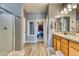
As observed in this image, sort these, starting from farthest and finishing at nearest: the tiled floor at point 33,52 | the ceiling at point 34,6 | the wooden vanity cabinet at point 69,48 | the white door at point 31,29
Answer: the white door at point 31,29, the tiled floor at point 33,52, the wooden vanity cabinet at point 69,48, the ceiling at point 34,6

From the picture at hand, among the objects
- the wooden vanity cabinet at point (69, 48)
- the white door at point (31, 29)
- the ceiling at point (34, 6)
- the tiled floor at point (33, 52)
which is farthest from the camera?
the white door at point (31, 29)

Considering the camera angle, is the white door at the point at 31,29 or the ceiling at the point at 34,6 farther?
the white door at the point at 31,29

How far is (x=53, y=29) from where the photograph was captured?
615 cm

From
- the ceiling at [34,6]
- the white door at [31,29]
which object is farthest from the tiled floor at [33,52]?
the white door at [31,29]

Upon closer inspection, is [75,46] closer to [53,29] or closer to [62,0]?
[62,0]

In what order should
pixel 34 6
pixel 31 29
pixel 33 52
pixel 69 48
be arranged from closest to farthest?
pixel 69 48 < pixel 34 6 < pixel 33 52 < pixel 31 29

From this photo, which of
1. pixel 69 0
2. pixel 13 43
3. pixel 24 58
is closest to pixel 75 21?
pixel 13 43

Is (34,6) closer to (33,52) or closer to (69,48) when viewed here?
(69,48)

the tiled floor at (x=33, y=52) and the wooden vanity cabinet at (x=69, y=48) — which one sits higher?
the wooden vanity cabinet at (x=69, y=48)

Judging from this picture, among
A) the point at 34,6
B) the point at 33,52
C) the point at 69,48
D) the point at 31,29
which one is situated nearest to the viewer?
the point at 69,48

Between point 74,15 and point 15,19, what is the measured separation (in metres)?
1.63

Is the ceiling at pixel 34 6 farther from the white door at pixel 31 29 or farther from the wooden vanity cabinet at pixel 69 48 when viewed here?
the white door at pixel 31 29

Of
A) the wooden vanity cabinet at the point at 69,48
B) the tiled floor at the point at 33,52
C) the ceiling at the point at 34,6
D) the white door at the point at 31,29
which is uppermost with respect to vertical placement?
the ceiling at the point at 34,6

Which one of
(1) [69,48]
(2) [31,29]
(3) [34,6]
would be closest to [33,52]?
(1) [69,48]
